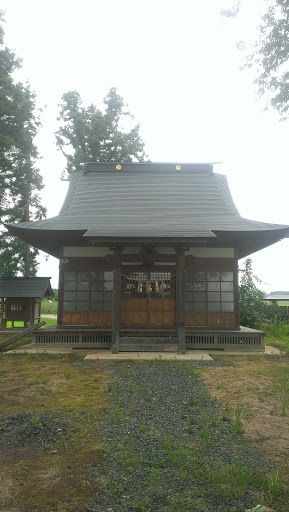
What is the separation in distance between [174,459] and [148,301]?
6.61m

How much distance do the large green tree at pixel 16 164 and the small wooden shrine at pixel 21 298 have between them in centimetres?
453

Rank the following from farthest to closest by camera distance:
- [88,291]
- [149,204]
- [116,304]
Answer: [149,204], [88,291], [116,304]

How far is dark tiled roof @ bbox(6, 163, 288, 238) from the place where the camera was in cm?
941

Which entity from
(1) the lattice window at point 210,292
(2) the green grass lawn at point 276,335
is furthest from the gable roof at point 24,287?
(2) the green grass lawn at point 276,335

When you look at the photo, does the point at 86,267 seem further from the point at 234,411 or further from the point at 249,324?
the point at 249,324

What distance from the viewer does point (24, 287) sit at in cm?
1441

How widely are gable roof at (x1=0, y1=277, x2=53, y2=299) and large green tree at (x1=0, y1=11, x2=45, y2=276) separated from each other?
4.40 meters

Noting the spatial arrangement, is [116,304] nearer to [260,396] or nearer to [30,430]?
[260,396]

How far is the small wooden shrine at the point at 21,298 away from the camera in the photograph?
1410 cm

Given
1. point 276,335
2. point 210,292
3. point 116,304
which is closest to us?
point 116,304

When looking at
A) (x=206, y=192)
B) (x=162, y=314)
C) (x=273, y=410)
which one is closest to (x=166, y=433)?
(x=273, y=410)

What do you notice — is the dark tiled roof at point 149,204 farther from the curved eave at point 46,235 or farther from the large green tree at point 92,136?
the large green tree at point 92,136

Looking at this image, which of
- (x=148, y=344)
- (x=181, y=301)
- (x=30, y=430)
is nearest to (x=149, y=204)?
(x=181, y=301)

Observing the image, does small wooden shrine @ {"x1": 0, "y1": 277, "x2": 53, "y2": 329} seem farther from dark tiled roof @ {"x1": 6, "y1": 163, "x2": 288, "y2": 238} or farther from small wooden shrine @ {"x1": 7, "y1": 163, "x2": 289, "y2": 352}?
dark tiled roof @ {"x1": 6, "y1": 163, "x2": 288, "y2": 238}
